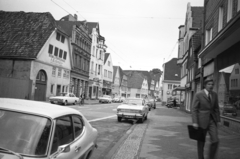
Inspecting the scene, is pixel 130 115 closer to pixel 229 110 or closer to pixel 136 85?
pixel 229 110

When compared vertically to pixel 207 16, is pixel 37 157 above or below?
below

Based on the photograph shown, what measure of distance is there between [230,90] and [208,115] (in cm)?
752

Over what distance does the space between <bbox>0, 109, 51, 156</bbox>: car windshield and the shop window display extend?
9676 millimetres

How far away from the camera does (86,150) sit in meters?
4.20

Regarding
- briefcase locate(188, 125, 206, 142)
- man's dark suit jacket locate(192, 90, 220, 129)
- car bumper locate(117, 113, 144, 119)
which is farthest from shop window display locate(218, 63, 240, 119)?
briefcase locate(188, 125, 206, 142)

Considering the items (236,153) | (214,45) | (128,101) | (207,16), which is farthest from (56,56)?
(236,153)

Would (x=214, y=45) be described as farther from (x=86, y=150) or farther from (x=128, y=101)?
(x=86, y=150)

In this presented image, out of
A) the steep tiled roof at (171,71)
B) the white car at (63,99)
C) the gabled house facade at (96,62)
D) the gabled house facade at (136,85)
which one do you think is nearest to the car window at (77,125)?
the white car at (63,99)

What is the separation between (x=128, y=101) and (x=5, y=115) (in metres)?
13.4

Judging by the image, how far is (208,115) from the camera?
5121 millimetres

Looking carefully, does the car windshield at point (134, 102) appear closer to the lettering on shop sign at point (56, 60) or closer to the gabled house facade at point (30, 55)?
the gabled house facade at point (30, 55)

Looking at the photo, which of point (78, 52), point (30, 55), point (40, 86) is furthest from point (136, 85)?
point (30, 55)

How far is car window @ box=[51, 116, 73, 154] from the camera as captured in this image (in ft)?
10.5

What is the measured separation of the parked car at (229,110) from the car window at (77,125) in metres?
8.84
